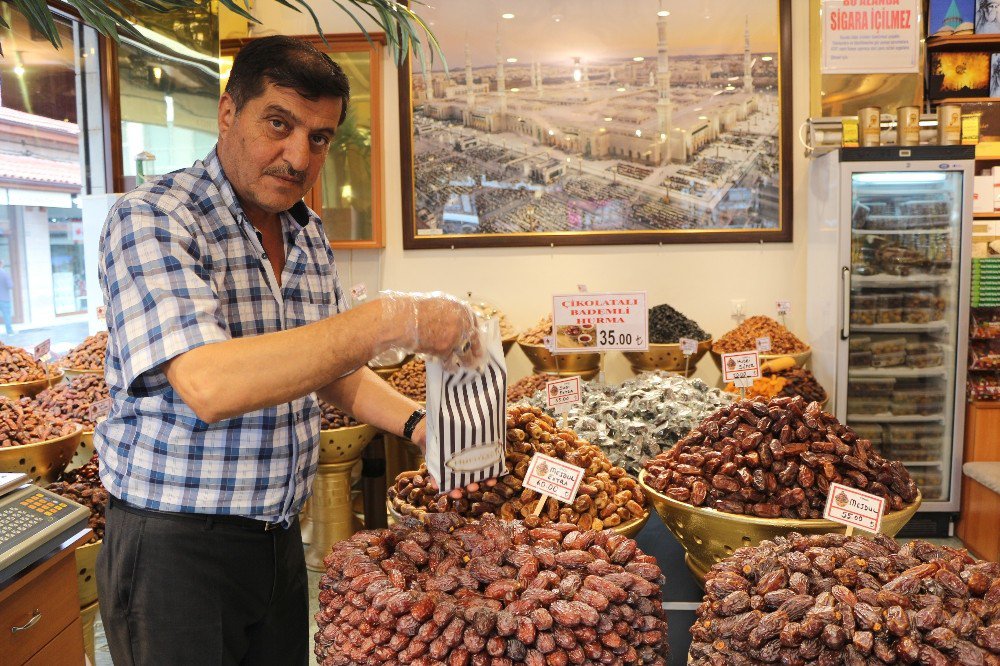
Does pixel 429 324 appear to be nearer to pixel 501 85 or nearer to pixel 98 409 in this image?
pixel 98 409

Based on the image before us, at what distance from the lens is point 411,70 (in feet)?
16.7

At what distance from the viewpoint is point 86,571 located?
2.40 m

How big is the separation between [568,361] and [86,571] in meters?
2.77

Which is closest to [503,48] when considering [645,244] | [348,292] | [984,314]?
[645,244]

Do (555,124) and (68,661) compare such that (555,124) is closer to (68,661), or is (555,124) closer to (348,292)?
(348,292)

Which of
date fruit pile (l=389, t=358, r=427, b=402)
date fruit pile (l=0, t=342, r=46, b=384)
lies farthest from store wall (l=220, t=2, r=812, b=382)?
date fruit pile (l=0, t=342, r=46, b=384)

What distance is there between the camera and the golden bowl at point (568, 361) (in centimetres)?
451

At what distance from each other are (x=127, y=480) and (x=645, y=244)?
4140mm

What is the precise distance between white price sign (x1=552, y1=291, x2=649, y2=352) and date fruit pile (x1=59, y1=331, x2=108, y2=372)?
8.09 feet

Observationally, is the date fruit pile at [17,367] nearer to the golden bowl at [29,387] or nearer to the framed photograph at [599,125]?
the golden bowl at [29,387]

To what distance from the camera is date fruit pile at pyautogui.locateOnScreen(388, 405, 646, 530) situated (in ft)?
5.73

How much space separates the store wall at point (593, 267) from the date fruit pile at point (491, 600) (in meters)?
3.73

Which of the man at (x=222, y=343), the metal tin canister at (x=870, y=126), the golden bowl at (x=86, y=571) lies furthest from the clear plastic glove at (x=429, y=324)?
the metal tin canister at (x=870, y=126)

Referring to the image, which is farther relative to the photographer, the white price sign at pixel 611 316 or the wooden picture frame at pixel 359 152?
the wooden picture frame at pixel 359 152
